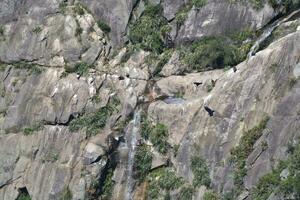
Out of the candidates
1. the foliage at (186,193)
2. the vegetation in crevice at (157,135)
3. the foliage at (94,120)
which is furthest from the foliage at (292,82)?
the foliage at (94,120)

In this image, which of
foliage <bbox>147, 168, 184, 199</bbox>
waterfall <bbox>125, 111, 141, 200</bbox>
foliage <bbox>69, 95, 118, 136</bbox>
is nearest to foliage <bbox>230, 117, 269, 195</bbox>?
foliage <bbox>147, 168, 184, 199</bbox>

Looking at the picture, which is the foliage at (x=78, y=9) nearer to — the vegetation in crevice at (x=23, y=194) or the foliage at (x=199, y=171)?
the vegetation in crevice at (x=23, y=194)

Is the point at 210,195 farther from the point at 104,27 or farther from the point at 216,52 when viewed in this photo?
the point at 104,27

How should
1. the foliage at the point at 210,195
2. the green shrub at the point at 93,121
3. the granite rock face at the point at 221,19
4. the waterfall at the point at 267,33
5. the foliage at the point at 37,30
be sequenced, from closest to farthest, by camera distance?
the foliage at the point at 210,195 → the waterfall at the point at 267,33 → the green shrub at the point at 93,121 → the granite rock face at the point at 221,19 → the foliage at the point at 37,30

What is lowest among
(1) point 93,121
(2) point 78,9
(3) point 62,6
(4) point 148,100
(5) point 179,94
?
(1) point 93,121

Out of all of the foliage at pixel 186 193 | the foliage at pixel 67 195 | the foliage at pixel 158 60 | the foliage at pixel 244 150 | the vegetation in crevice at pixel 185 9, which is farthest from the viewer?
the vegetation in crevice at pixel 185 9

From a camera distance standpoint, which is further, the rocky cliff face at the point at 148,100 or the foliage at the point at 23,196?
the foliage at the point at 23,196

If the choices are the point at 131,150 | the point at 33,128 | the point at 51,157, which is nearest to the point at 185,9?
the point at 131,150
